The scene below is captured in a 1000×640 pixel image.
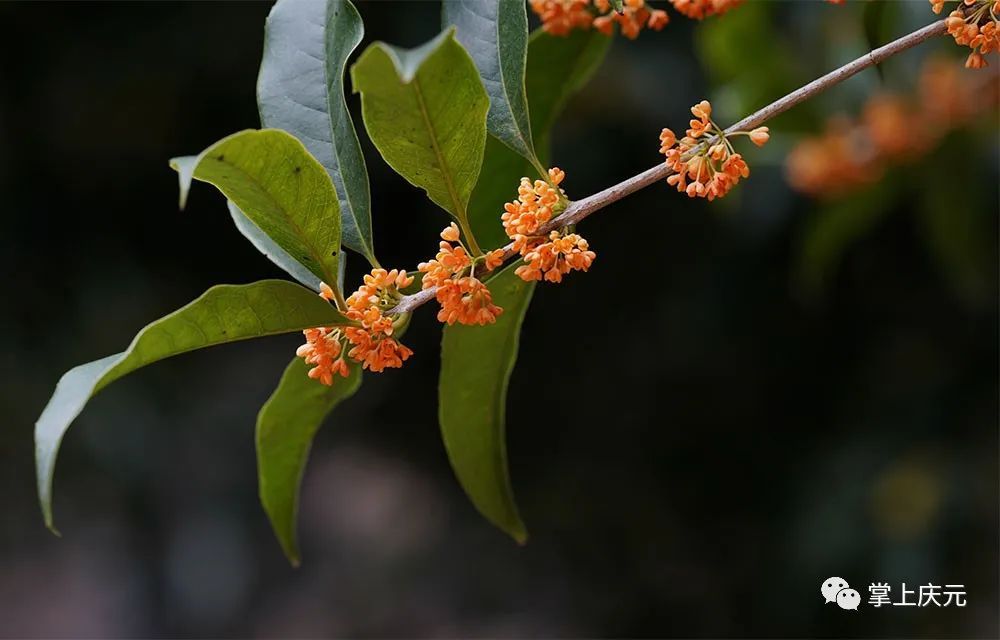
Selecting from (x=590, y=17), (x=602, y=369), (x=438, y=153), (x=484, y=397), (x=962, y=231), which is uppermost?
(x=590, y=17)

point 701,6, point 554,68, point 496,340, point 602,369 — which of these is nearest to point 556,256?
point 496,340

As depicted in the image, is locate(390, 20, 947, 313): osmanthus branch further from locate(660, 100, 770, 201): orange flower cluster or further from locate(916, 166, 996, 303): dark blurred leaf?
locate(916, 166, 996, 303): dark blurred leaf

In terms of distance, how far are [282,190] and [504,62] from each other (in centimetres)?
27

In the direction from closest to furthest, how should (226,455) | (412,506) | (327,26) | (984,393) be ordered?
1. (327,26)
2. (984,393)
3. (226,455)
4. (412,506)

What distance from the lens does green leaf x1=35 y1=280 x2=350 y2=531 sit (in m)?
0.78

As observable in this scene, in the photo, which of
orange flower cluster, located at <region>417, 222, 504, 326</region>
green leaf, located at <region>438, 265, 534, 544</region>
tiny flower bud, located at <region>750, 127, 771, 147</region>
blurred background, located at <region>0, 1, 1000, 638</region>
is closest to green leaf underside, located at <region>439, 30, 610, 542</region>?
green leaf, located at <region>438, 265, 534, 544</region>

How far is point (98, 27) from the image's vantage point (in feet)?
10.3

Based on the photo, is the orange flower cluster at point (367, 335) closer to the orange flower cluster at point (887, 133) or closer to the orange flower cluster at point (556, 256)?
the orange flower cluster at point (556, 256)

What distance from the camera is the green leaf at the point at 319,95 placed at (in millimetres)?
966

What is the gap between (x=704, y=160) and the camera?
0.88m

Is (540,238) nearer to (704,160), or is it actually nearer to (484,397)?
(704,160)

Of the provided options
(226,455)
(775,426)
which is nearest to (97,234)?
(226,455)

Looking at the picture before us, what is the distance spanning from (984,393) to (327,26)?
8.27 feet

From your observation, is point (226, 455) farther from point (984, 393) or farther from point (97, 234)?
point (984, 393)
